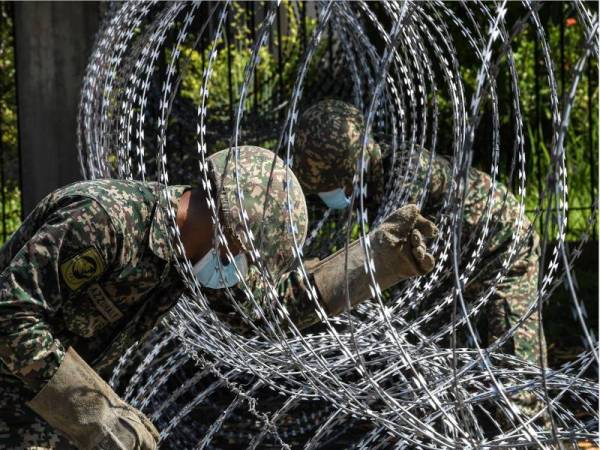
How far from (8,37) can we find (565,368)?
7748mm

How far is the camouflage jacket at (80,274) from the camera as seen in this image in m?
2.92

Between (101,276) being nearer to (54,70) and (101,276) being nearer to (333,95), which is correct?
(54,70)

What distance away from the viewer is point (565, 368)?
3.12m

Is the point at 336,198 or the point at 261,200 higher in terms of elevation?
the point at 261,200

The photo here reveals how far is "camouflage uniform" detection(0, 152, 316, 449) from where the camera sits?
2.93 meters

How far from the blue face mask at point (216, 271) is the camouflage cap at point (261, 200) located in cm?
8

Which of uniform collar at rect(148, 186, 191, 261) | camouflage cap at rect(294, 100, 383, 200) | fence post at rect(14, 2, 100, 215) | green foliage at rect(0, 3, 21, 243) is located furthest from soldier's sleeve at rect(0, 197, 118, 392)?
green foliage at rect(0, 3, 21, 243)

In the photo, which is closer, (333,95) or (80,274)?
(80,274)

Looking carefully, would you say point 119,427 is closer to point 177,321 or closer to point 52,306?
point 52,306

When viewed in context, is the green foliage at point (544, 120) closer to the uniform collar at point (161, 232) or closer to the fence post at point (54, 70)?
the fence post at point (54, 70)

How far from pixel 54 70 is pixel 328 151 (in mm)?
3278

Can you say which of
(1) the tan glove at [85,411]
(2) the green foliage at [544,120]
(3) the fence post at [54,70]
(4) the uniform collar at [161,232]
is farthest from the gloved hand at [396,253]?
(2) the green foliage at [544,120]

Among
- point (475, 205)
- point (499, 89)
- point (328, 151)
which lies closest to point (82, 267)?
point (328, 151)

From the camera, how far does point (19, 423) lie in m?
3.21
